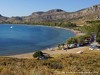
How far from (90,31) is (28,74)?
130m

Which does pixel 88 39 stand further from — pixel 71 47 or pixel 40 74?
pixel 40 74

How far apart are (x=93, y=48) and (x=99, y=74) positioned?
2778 inches

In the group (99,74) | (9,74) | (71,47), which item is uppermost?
(9,74)

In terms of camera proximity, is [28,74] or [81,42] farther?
[81,42]

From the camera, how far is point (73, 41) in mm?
96500

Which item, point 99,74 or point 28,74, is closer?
point 28,74

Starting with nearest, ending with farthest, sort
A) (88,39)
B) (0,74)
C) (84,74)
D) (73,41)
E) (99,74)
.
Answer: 1. (0,74)
2. (84,74)
3. (99,74)
4. (73,41)
5. (88,39)

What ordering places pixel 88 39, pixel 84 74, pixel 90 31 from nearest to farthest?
pixel 84 74 → pixel 88 39 → pixel 90 31

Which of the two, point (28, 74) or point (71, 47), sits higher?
point (28, 74)

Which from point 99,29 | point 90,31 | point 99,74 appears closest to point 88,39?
point 99,29

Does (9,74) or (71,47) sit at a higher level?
(9,74)

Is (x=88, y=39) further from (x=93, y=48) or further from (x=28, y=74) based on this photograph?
(x=28, y=74)

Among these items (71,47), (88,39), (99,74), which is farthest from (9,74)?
(88,39)

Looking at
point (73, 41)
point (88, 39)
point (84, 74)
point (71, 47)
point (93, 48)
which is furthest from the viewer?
point (88, 39)
